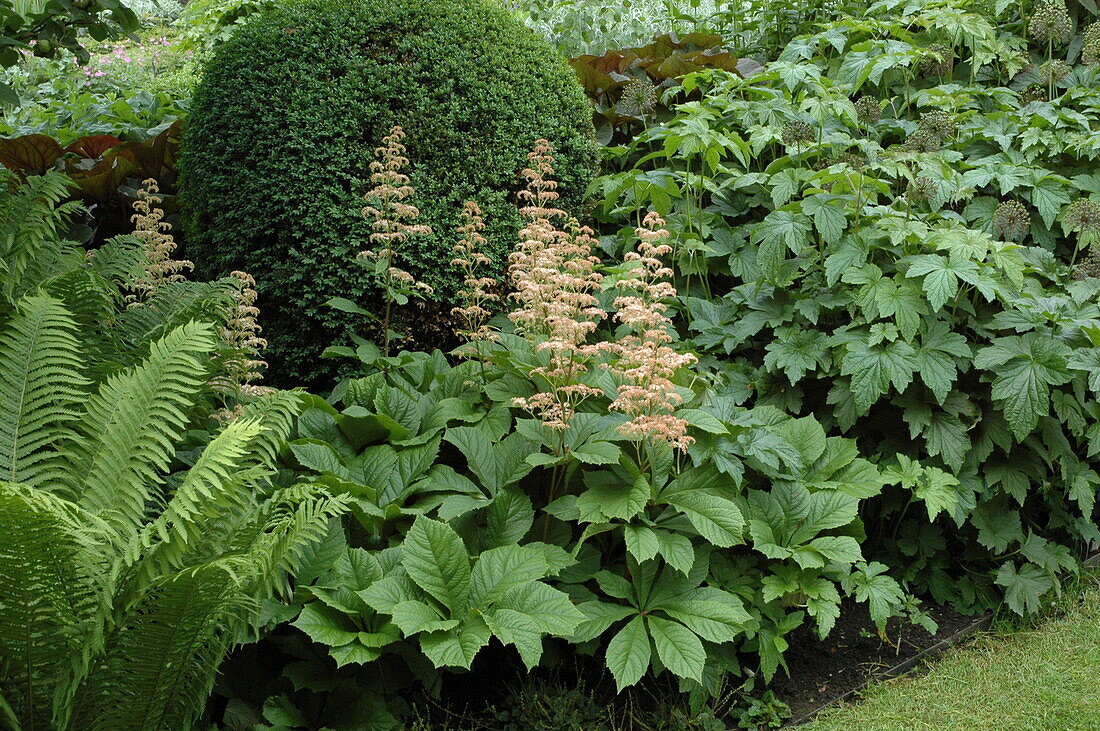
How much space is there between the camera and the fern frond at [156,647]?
1897mm

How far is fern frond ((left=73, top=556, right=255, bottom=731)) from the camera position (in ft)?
6.23

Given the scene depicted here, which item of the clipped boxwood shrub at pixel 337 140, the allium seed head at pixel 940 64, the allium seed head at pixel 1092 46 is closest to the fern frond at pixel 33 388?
the clipped boxwood shrub at pixel 337 140

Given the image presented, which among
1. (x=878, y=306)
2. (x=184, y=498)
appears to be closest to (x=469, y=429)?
(x=184, y=498)

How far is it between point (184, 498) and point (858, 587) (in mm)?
2115

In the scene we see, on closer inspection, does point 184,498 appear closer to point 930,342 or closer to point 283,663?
point 283,663

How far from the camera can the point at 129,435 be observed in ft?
7.33

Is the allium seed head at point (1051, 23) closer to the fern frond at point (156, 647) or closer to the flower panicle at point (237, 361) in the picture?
the flower panicle at point (237, 361)

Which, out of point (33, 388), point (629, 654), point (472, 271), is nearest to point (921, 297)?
point (472, 271)

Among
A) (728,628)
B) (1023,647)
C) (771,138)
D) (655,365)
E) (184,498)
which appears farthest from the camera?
(771,138)

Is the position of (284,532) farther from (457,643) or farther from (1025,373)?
(1025,373)

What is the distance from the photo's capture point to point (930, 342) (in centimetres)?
349

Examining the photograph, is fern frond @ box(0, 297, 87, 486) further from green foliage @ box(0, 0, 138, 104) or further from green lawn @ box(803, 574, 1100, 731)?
green lawn @ box(803, 574, 1100, 731)

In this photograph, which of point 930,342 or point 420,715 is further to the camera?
point 930,342

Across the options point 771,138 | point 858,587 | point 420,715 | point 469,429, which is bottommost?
point 420,715
